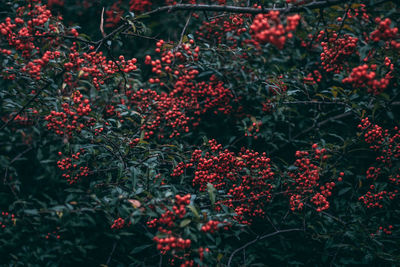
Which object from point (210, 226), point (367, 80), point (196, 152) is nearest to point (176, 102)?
point (196, 152)

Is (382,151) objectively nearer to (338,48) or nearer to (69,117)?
(338,48)

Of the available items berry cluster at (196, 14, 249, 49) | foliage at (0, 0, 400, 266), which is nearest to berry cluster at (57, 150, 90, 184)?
foliage at (0, 0, 400, 266)

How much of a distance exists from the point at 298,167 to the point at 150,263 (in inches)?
90.2

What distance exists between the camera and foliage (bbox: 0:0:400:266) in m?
3.00

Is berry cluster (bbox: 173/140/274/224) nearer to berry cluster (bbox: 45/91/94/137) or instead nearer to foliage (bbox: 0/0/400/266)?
foliage (bbox: 0/0/400/266)

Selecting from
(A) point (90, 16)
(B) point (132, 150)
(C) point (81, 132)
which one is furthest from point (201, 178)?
(A) point (90, 16)

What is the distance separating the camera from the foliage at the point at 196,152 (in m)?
3.00

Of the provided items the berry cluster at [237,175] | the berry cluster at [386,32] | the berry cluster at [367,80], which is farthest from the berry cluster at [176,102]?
the berry cluster at [386,32]

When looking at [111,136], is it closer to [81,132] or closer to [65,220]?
[81,132]

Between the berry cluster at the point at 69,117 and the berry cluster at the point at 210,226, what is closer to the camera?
the berry cluster at the point at 210,226

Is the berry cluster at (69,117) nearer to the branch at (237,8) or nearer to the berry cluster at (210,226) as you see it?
the branch at (237,8)

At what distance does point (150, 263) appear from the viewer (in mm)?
3859

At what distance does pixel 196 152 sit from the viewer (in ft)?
11.6

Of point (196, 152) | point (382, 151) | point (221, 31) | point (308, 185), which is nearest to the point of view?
point (308, 185)
